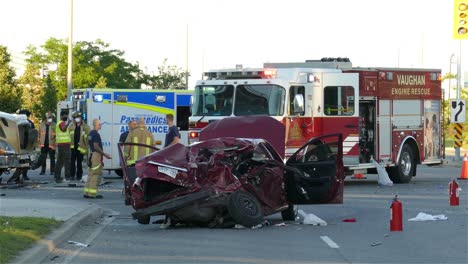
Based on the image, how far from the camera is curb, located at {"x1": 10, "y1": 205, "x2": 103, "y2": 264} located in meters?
10.7

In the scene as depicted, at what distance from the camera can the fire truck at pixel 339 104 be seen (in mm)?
23078

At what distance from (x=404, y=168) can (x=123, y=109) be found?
873 cm

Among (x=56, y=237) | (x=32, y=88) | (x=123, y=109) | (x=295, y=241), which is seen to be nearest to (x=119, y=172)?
(x=123, y=109)

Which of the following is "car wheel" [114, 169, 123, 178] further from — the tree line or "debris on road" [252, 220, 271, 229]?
the tree line

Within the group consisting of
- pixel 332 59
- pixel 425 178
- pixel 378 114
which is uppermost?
pixel 332 59

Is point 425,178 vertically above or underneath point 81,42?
underneath

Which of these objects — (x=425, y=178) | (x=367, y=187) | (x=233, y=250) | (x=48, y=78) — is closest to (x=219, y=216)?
(x=233, y=250)

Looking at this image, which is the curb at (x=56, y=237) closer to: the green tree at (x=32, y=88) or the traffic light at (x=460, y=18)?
the traffic light at (x=460, y=18)

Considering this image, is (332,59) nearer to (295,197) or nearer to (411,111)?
(411,111)

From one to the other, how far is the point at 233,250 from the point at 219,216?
8.54 feet

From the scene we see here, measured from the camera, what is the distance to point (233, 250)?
1193 cm

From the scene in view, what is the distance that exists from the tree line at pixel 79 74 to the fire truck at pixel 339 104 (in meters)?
37.1

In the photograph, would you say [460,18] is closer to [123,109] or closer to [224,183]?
[123,109]

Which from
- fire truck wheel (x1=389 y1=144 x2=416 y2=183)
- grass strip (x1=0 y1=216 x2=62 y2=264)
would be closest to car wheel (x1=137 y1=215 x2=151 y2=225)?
grass strip (x1=0 y1=216 x2=62 y2=264)
